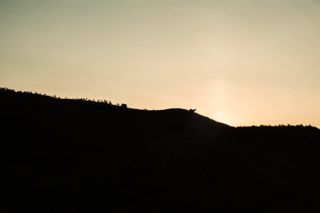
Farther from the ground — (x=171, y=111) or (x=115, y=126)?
(x=171, y=111)

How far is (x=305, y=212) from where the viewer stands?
26.1 metres

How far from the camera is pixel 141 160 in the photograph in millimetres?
29406

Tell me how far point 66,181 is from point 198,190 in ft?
26.1

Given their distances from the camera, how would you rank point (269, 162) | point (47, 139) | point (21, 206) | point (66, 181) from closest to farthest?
point (21, 206) < point (66, 181) < point (47, 139) < point (269, 162)

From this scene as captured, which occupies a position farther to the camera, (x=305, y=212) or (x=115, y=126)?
(x=115, y=126)

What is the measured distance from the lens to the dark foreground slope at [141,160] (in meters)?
23.6

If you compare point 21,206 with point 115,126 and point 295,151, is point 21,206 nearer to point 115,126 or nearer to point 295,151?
point 115,126

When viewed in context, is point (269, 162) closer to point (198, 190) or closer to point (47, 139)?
point (198, 190)

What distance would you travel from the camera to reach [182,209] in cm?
2300

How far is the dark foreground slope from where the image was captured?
2361cm

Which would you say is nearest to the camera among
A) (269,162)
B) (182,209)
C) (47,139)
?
(182,209)

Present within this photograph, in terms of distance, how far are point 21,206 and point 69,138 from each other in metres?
10.7

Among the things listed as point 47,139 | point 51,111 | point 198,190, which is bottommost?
point 198,190

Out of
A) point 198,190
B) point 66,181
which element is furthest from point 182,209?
point 66,181
